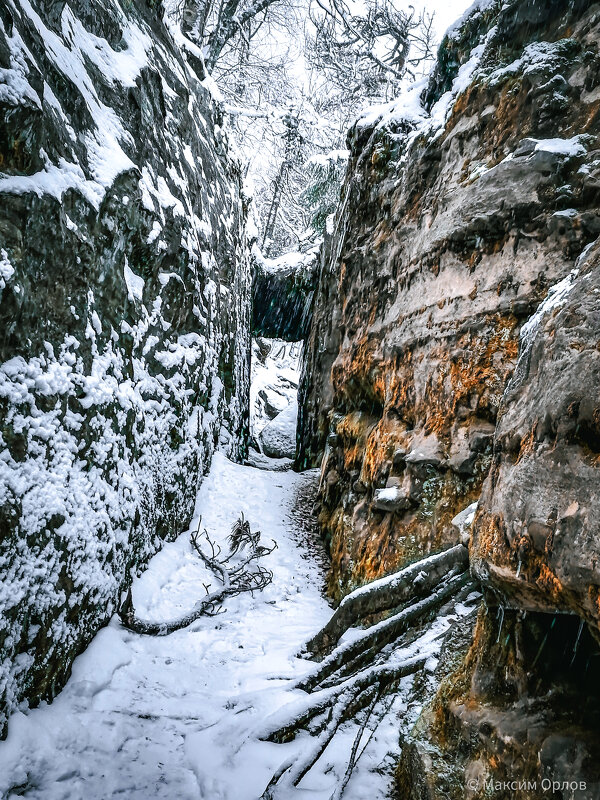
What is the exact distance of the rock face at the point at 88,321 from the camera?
2.56 meters

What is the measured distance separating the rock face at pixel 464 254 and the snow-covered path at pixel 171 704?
106 centimetres

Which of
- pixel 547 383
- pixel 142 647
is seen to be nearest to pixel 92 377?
pixel 142 647

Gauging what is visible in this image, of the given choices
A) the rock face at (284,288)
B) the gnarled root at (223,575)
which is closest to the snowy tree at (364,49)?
the rock face at (284,288)

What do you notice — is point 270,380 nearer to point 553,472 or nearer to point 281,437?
point 281,437

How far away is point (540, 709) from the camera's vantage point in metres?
1.29

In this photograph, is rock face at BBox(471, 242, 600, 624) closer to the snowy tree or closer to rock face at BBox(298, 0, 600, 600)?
rock face at BBox(298, 0, 600, 600)

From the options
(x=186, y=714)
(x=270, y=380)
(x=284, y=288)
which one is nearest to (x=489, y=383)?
(x=186, y=714)

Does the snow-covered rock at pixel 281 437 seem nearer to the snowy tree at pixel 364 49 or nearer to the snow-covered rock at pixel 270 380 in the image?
the snow-covered rock at pixel 270 380

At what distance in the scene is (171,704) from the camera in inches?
115

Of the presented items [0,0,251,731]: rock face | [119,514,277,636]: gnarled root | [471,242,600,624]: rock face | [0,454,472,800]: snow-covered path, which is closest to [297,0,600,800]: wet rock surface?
[471,242,600,624]: rock face

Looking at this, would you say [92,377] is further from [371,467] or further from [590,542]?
[590,542]

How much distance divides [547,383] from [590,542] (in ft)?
1.68

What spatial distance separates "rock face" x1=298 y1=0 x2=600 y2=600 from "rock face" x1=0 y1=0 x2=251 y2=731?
233cm

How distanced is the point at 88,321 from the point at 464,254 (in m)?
3.24
